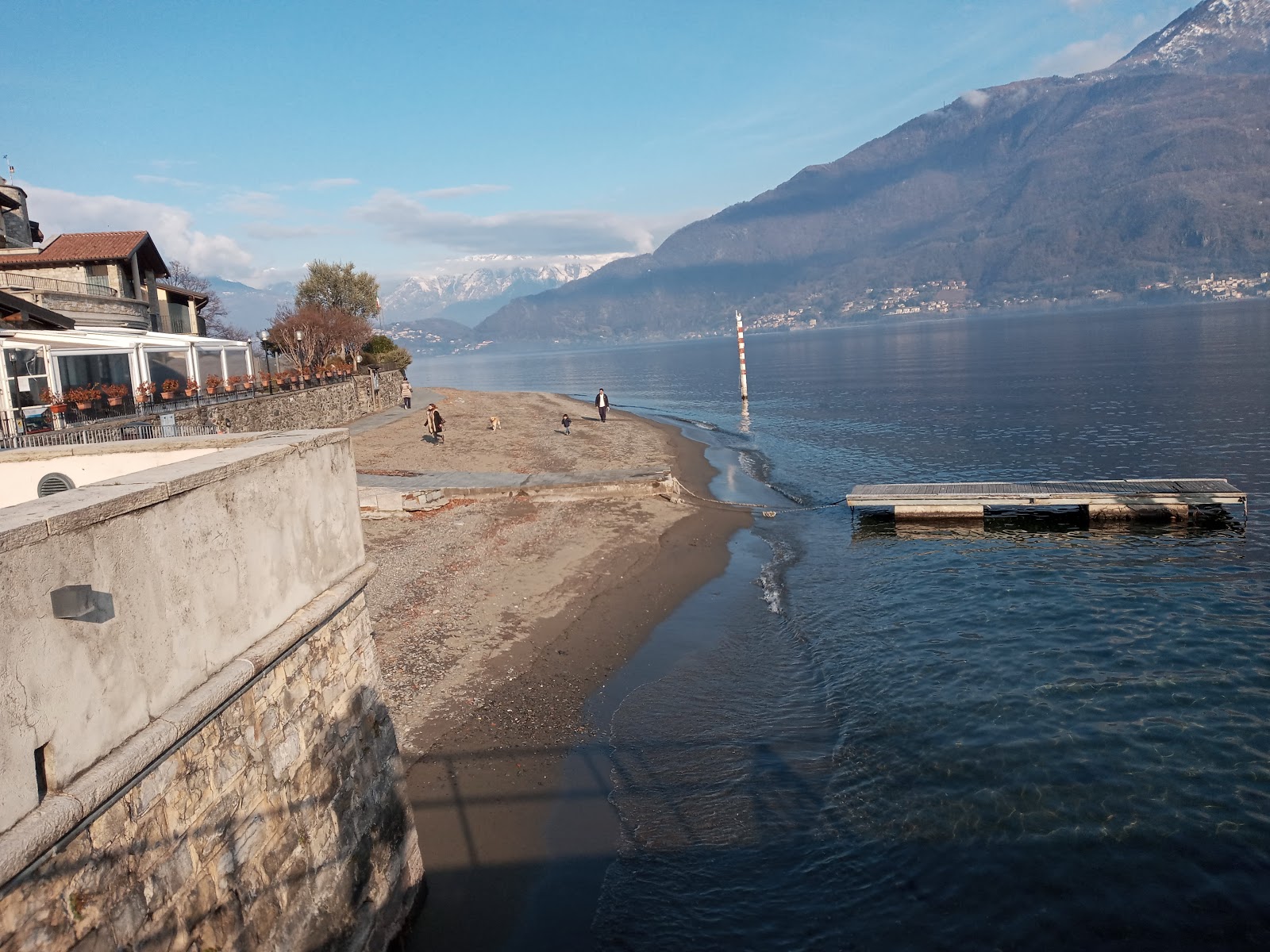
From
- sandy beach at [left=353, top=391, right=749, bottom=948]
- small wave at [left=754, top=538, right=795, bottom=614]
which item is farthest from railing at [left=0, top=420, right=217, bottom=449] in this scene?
small wave at [left=754, top=538, right=795, bottom=614]

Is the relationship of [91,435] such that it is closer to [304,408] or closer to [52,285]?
[304,408]

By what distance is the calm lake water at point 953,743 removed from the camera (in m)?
9.26

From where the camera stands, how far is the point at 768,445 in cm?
4678

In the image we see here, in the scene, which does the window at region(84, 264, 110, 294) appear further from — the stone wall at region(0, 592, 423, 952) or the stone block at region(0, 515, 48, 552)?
the stone block at region(0, 515, 48, 552)

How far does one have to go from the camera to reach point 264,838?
6238mm

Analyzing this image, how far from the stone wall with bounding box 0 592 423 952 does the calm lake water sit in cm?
282

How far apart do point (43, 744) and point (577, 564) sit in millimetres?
16103

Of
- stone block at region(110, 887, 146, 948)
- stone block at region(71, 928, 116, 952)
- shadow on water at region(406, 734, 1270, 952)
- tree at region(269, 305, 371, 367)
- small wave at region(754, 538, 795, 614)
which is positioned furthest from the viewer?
tree at region(269, 305, 371, 367)

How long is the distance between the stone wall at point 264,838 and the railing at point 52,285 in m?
34.4

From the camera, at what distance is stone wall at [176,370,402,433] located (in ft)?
93.7

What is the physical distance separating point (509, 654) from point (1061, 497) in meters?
18.4

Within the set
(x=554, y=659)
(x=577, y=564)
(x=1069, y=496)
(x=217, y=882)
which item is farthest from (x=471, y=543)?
(x=1069, y=496)

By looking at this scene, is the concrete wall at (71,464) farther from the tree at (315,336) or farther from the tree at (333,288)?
the tree at (333,288)

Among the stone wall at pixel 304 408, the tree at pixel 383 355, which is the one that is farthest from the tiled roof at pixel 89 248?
the tree at pixel 383 355
